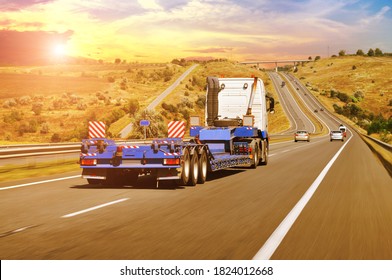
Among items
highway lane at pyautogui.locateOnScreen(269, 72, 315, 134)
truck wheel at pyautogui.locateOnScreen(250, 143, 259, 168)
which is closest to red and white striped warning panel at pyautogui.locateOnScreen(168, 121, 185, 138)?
truck wheel at pyautogui.locateOnScreen(250, 143, 259, 168)

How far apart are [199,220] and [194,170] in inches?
244

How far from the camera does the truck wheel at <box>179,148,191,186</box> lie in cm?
1543

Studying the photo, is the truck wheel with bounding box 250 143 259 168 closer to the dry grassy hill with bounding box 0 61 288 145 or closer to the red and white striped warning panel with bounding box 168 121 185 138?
the red and white striped warning panel with bounding box 168 121 185 138

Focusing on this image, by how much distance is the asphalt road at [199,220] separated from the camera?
7539 mm

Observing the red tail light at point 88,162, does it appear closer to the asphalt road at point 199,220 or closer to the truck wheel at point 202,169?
the asphalt road at point 199,220

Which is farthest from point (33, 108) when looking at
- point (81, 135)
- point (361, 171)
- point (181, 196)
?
point (181, 196)

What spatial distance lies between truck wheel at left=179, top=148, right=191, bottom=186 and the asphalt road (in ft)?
1.33

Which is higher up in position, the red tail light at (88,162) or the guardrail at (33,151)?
the red tail light at (88,162)

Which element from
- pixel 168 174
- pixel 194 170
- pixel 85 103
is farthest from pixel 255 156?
pixel 85 103

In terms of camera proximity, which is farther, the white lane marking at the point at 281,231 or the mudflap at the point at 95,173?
the mudflap at the point at 95,173

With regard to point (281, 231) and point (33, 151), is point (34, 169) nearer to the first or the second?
point (33, 151)

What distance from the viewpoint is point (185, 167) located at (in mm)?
15672

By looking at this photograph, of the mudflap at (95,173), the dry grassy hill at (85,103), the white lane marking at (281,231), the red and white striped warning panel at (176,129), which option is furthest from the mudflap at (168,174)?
the dry grassy hill at (85,103)

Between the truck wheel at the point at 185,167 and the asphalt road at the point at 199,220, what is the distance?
15.9 inches
